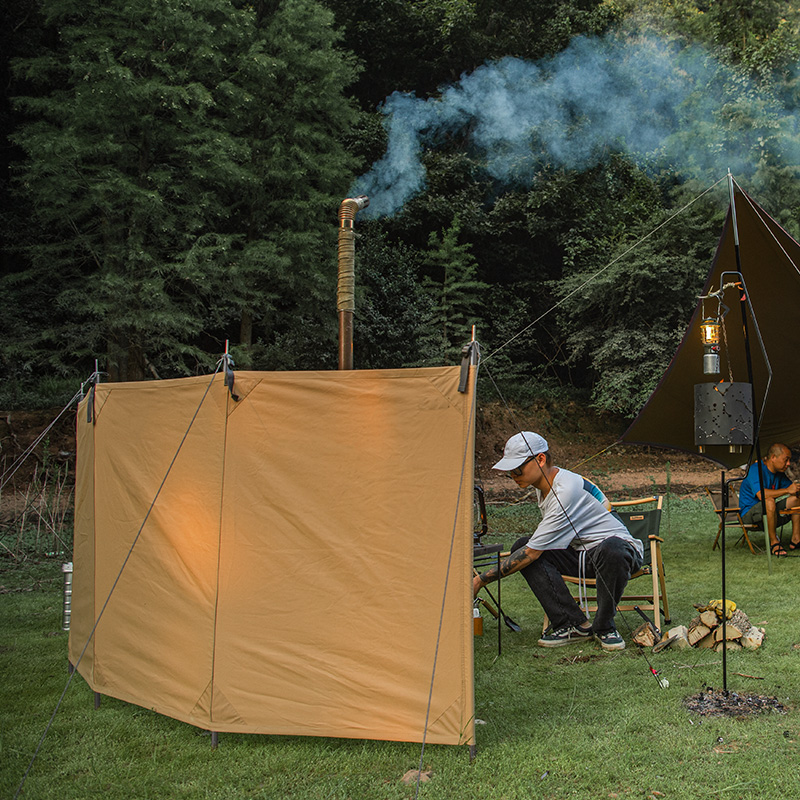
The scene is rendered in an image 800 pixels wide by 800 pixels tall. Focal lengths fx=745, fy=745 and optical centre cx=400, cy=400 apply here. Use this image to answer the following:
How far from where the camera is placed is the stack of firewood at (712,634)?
358 centimetres

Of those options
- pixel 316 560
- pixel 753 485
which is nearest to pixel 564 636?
pixel 316 560

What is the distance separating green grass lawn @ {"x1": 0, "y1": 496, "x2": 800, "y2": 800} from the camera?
7.77 ft

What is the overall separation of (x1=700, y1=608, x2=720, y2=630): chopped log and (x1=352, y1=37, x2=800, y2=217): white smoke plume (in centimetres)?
1252

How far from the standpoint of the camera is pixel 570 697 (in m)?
3.10

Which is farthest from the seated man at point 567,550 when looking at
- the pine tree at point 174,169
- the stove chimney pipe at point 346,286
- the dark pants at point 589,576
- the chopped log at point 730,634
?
the pine tree at point 174,169

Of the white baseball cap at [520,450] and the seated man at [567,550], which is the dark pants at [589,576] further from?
the white baseball cap at [520,450]

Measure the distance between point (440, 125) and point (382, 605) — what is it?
16.1 m

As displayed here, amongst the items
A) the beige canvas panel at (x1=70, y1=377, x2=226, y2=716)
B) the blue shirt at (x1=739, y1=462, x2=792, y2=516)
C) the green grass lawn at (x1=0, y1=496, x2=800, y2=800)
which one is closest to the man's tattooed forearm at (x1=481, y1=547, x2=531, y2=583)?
the green grass lawn at (x1=0, y1=496, x2=800, y2=800)

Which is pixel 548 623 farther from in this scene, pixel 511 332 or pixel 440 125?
pixel 440 125

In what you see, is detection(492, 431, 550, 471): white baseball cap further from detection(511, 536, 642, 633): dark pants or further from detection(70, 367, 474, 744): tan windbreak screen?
detection(70, 367, 474, 744): tan windbreak screen

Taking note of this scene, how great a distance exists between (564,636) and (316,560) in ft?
5.73

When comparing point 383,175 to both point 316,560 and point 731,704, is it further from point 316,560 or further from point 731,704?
point 731,704

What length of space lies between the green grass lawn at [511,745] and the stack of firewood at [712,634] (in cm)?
7

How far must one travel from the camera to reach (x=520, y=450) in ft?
11.7
